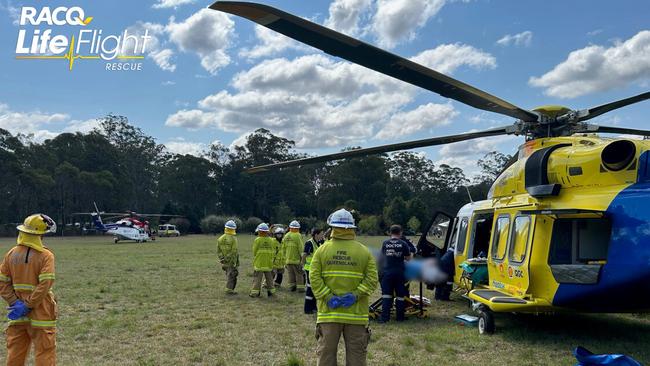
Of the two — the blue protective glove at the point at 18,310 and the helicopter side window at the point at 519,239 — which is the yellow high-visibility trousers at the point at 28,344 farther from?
the helicopter side window at the point at 519,239

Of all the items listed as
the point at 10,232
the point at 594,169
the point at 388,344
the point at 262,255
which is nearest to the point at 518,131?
Answer: the point at 594,169

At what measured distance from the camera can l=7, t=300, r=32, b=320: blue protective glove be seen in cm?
516

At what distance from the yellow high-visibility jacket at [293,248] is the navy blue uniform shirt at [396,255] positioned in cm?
438

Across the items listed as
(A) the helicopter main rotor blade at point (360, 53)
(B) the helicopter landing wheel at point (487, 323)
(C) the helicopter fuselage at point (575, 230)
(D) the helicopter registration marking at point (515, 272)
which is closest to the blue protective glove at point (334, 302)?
(A) the helicopter main rotor blade at point (360, 53)

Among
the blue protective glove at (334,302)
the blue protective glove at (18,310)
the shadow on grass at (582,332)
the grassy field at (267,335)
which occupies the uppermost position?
A: the blue protective glove at (334,302)

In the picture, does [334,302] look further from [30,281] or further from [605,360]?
[30,281]

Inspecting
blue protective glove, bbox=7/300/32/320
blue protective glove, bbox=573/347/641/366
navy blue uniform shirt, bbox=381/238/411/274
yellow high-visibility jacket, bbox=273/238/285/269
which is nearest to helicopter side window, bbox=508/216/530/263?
navy blue uniform shirt, bbox=381/238/411/274

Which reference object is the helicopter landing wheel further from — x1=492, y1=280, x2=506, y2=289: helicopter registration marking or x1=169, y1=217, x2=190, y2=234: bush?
x1=169, y1=217, x2=190, y2=234: bush

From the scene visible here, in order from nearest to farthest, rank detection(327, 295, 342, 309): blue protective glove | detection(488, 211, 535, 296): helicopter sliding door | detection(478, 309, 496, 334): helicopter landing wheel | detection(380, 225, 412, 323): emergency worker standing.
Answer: detection(327, 295, 342, 309): blue protective glove
detection(488, 211, 535, 296): helicopter sliding door
detection(478, 309, 496, 334): helicopter landing wheel
detection(380, 225, 412, 323): emergency worker standing

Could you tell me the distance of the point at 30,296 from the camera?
17.3 feet

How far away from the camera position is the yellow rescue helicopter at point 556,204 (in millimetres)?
6148

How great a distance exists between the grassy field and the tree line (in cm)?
5312

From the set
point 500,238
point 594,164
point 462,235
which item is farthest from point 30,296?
point 462,235

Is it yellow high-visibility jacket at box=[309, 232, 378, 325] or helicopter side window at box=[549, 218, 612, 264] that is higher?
helicopter side window at box=[549, 218, 612, 264]
